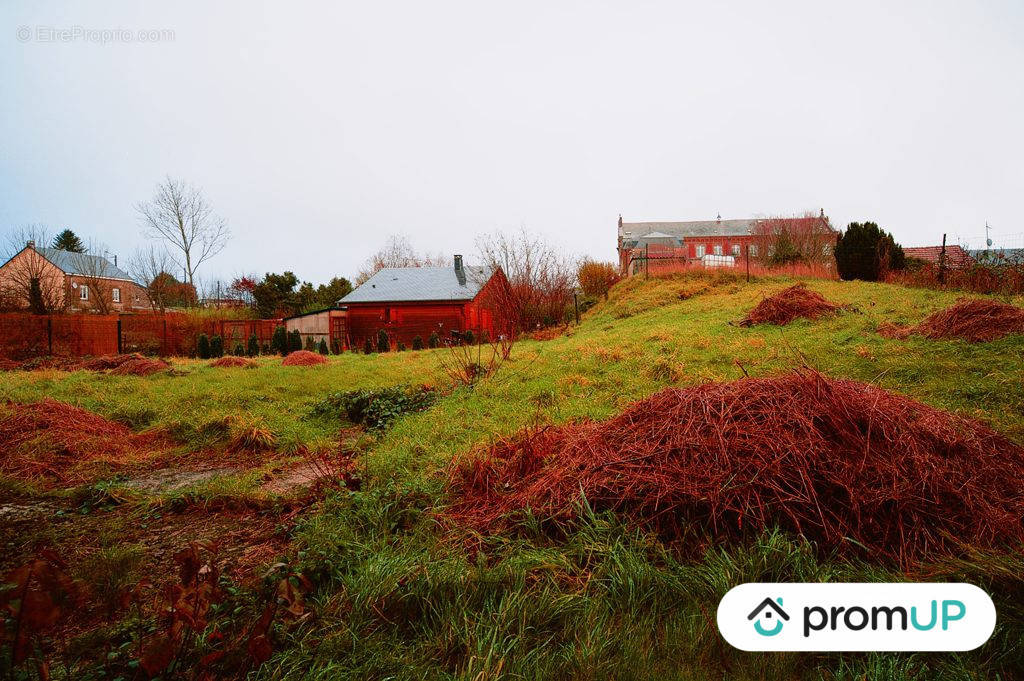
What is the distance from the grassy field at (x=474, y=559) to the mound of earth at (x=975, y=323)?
286 mm

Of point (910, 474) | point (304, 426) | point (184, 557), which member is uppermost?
point (184, 557)

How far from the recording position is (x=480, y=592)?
6.37 ft

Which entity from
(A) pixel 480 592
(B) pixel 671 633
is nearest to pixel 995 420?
(B) pixel 671 633

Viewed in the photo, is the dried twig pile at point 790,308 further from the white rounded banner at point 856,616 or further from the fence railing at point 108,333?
the fence railing at point 108,333

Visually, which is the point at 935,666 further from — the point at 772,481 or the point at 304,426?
the point at 304,426

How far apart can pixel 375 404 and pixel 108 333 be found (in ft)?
50.6

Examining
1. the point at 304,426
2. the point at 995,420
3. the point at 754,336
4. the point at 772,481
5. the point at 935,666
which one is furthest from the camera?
the point at 754,336

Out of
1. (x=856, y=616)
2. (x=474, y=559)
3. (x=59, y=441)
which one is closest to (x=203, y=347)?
(x=59, y=441)

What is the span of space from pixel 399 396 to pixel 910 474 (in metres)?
5.82

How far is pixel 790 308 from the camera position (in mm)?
9266

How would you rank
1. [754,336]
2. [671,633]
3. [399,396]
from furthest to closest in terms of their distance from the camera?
[754,336] → [399,396] → [671,633]

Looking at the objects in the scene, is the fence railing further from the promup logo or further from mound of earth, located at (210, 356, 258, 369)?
the promup logo

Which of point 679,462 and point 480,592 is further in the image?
point 679,462

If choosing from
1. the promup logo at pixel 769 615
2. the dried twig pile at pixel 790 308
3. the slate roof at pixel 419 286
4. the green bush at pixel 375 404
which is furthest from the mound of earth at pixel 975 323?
the slate roof at pixel 419 286
